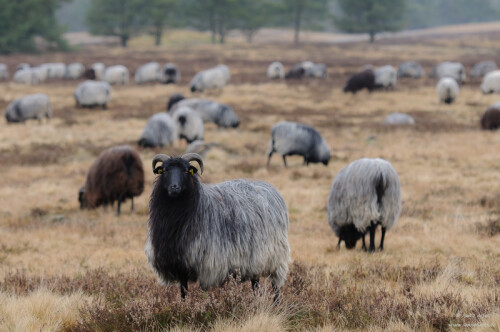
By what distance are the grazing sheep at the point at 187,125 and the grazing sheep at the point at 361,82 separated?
1756cm

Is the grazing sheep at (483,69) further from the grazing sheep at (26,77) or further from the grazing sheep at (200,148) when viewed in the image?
the grazing sheep at (26,77)

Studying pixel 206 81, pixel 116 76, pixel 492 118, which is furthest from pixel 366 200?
pixel 116 76

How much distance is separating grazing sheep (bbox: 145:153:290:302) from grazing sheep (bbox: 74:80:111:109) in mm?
24135

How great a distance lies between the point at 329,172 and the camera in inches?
623

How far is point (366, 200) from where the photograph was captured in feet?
27.1

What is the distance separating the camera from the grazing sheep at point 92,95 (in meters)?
27.7

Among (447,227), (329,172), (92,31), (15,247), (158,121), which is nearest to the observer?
(15,247)

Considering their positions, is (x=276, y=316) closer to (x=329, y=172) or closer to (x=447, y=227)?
(x=447, y=227)

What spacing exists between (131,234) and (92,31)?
74192mm

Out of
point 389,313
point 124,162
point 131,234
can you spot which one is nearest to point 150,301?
point 389,313

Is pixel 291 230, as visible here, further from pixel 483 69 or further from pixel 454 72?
pixel 483 69

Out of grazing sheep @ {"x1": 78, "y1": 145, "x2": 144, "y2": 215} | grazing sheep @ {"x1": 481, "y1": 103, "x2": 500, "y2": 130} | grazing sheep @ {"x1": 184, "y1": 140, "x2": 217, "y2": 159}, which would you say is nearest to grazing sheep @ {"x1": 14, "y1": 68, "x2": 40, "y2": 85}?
grazing sheep @ {"x1": 184, "y1": 140, "x2": 217, "y2": 159}

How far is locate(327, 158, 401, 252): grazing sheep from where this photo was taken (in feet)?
27.2

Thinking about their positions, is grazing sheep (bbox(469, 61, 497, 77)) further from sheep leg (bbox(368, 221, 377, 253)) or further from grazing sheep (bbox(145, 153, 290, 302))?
grazing sheep (bbox(145, 153, 290, 302))
